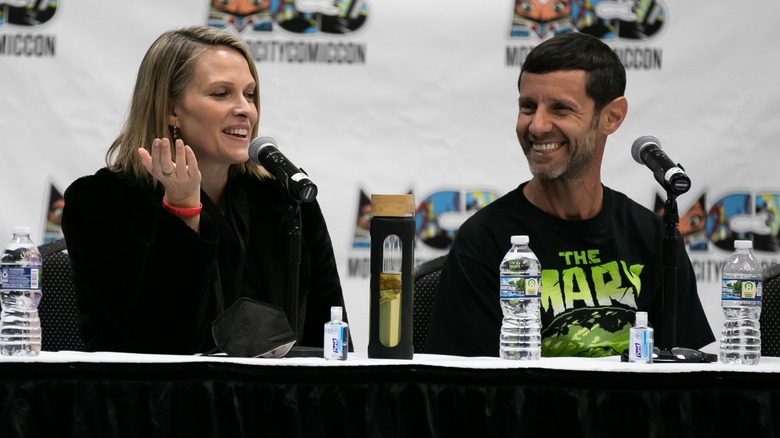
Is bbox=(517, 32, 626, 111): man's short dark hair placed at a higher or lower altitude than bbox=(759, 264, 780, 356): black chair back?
higher

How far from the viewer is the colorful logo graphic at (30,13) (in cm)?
359

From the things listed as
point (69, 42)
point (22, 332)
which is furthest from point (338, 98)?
point (22, 332)

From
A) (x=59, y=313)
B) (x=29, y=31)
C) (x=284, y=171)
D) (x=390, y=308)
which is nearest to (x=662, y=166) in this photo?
(x=390, y=308)

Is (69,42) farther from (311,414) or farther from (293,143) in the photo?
(311,414)

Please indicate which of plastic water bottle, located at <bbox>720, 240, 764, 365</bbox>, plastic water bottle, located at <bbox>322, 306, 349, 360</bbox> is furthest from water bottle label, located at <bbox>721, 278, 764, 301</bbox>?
plastic water bottle, located at <bbox>322, 306, 349, 360</bbox>

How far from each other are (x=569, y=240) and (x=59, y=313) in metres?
1.37

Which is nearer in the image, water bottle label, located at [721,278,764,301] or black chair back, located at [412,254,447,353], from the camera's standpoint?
water bottle label, located at [721,278,764,301]

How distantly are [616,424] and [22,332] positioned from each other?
→ 3.60 feet

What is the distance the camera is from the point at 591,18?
11.8 ft

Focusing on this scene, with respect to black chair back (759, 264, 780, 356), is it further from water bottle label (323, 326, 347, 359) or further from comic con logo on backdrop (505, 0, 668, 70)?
water bottle label (323, 326, 347, 359)

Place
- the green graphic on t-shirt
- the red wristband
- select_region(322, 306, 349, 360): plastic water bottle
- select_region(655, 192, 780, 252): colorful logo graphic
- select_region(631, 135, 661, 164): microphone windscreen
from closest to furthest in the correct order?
1. select_region(322, 306, 349, 360): plastic water bottle
2. select_region(631, 135, 661, 164): microphone windscreen
3. the red wristband
4. the green graphic on t-shirt
5. select_region(655, 192, 780, 252): colorful logo graphic

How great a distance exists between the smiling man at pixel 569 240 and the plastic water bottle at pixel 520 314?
0.36 meters

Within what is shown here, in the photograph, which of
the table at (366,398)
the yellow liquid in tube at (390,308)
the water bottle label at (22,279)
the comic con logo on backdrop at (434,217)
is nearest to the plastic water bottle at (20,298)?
the water bottle label at (22,279)

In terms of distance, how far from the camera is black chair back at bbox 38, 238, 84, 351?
9.77 ft
